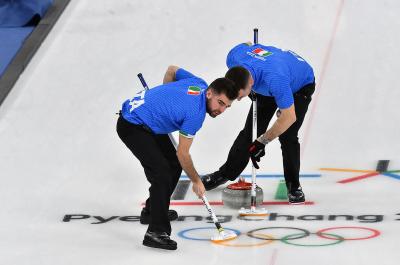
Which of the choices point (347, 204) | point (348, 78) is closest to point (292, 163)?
point (347, 204)

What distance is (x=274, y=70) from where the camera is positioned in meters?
6.06

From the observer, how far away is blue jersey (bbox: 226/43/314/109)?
6039 mm

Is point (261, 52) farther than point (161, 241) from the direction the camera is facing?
Yes

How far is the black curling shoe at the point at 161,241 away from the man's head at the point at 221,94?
842 mm

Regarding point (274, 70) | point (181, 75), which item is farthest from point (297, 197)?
point (181, 75)

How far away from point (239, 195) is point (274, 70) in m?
0.98

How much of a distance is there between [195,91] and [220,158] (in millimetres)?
2239

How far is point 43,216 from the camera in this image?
643 centimetres

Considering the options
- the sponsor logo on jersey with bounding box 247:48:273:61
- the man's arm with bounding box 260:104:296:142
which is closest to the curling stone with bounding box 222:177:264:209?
the man's arm with bounding box 260:104:296:142

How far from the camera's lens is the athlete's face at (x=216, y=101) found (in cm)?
534

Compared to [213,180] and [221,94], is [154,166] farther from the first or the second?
[213,180]

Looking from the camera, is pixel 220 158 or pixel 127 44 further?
pixel 127 44

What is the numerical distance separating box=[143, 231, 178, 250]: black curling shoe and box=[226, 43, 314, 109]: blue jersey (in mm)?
1219

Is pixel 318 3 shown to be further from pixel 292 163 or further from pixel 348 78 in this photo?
pixel 292 163
